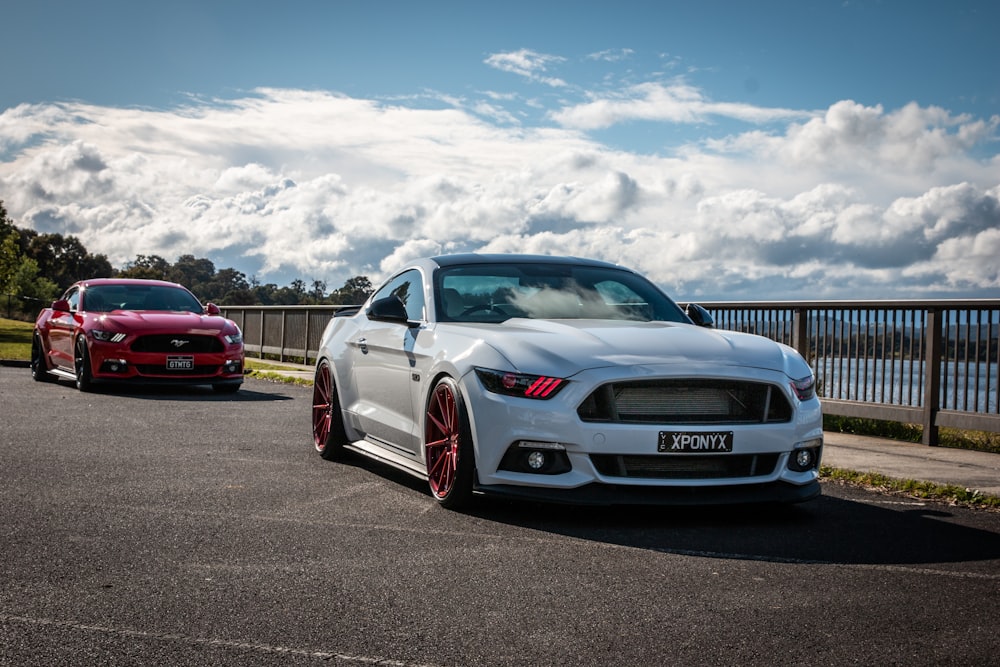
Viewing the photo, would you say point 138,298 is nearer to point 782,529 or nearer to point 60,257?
point 782,529

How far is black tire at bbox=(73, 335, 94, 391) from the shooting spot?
606 inches

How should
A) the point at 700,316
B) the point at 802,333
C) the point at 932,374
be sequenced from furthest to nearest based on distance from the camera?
the point at 802,333, the point at 932,374, the point at 700,316

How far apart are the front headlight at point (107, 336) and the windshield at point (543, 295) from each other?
8.61 metres

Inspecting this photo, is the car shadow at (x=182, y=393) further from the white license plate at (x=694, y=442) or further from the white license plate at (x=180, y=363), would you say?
the white license plate at (x=694, y=442)

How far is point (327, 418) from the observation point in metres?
9.04

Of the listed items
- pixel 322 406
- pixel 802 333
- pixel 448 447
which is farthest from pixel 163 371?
pixel 448 447

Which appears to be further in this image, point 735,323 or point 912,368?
point 735,323

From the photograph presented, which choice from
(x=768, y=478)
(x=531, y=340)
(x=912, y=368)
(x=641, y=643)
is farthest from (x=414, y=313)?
(x=912, y=368)

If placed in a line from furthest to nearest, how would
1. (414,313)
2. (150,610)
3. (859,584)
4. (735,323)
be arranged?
1. (735,323)
2. (414,313)
3. (859,584)
4. (150,610)

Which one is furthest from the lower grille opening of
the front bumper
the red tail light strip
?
the red tail light strip

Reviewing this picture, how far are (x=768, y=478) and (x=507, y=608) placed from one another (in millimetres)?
2451

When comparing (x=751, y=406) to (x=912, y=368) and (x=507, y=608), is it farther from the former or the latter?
(x=912, y=368)

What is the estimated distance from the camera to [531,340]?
6.61 metres

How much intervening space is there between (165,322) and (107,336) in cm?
75
